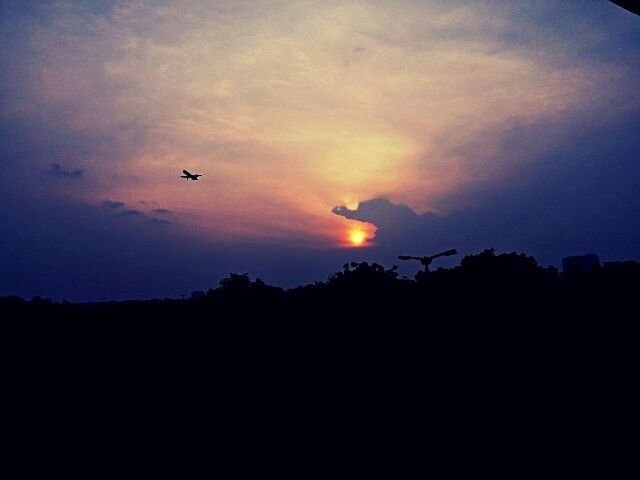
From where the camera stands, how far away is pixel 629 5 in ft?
4.62

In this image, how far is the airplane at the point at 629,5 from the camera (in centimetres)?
139

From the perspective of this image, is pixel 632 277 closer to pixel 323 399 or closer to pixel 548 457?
pixel 548 457

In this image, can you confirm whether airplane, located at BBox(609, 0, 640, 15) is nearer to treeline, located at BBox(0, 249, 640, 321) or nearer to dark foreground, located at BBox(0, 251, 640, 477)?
dark foreground, located at BBox(0, 251, 640, 477)

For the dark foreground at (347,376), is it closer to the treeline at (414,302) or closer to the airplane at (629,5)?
the treeline at (414,302)

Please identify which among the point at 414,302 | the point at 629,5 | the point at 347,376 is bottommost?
the point at 347,376

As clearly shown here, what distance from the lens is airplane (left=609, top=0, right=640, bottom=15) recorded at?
139cm

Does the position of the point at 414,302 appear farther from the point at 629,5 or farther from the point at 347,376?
the point at 629,5

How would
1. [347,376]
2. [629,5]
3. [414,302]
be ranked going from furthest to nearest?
1. [414,302]
2. [347,376]
3. [629,5]

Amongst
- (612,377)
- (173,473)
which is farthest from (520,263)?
(173,473)

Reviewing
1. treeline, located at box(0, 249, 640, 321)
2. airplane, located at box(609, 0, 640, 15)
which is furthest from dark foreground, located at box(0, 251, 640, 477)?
airplane, located at box(609, 0, 640, 15)

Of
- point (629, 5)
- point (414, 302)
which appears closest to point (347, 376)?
point (414, 302)

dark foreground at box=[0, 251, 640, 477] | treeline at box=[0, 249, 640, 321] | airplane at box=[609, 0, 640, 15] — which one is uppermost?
airplane at box=[609, 0, 640, 15]

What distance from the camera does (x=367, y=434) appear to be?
6730 mm

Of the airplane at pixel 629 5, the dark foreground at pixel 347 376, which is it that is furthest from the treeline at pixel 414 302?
the airplane at pixel 629 5
